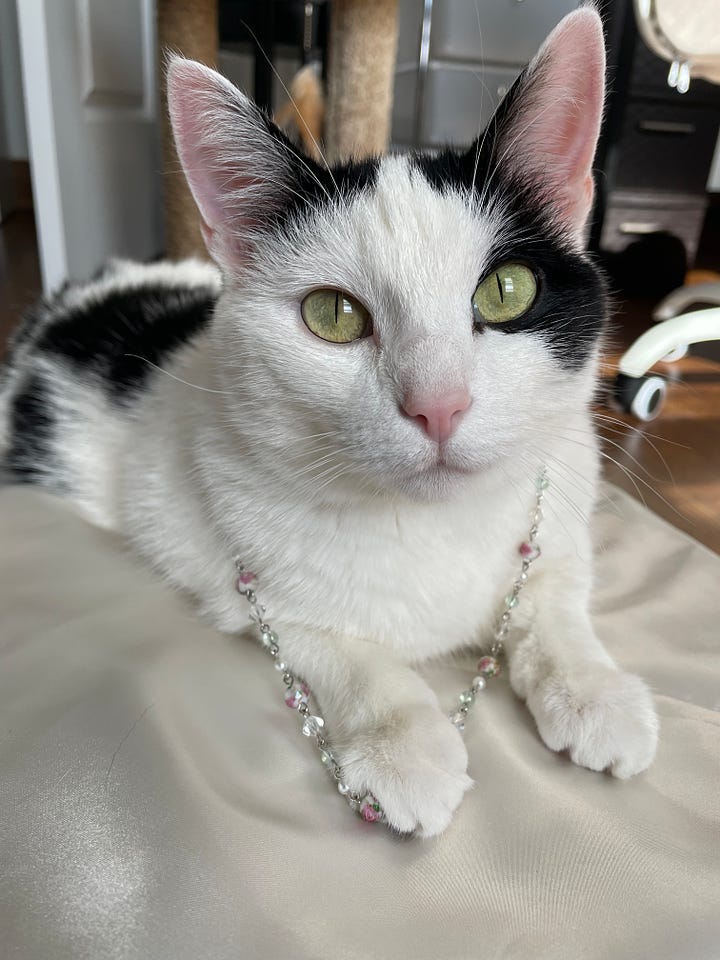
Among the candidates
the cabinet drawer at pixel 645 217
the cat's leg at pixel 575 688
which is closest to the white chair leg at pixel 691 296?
the cabinet drawer at pixel 645 217

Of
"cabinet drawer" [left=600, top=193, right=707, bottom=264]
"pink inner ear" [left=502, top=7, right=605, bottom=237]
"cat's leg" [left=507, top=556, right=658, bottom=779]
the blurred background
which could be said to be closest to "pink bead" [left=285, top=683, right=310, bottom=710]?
"cat's leg" [left=507, top=556, right=658, bottom=779]

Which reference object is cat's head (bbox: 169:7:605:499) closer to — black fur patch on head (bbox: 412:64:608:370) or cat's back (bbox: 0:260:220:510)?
black fur patch on head (bbox: 412:64:608:370)

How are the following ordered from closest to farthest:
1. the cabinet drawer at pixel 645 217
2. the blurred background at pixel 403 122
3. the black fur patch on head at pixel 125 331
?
the black fur patch on head at pixel 125 331, the blurred background at pixel 403 122, the cabinet drawer at pixel 645 217

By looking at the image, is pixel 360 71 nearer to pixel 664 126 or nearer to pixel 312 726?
pixel 664 126

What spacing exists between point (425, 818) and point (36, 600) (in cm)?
60

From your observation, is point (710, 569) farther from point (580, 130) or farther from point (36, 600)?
point (36, 600)

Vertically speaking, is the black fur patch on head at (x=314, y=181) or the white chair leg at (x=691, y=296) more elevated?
the black fur patch on head at (x=314, y=181)

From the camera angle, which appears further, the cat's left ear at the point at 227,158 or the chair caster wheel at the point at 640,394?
the chair caster wheel at the point at 640,394

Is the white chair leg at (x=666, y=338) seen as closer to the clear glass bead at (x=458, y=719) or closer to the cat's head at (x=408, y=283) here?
the cat's head at (x=408, y=283)

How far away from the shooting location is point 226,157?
761 millimetres

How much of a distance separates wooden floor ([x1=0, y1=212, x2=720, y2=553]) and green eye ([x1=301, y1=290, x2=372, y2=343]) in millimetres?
307

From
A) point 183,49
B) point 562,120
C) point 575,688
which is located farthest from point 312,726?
point 183,49

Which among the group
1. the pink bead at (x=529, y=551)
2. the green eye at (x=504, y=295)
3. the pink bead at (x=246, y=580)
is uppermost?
the green eye at (x=504, y=295)

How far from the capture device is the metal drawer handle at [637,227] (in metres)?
2.95
